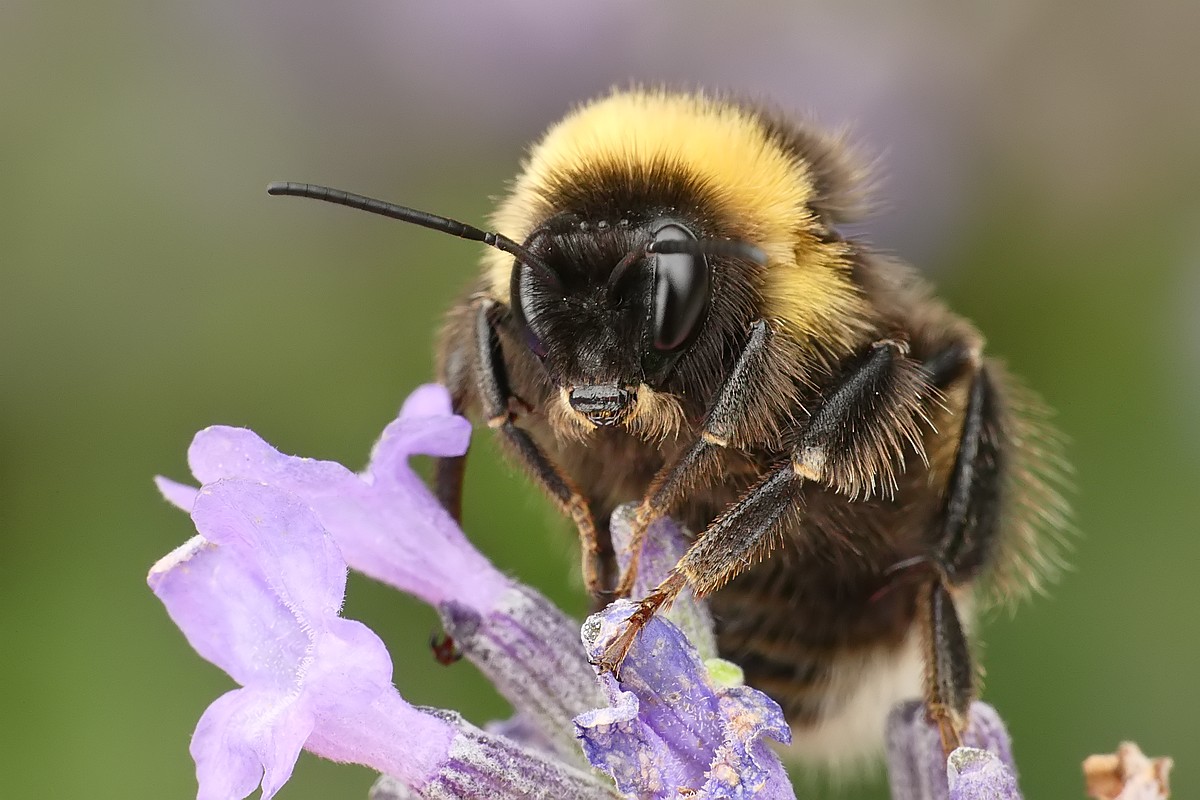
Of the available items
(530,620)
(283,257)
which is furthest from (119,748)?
(530,620)

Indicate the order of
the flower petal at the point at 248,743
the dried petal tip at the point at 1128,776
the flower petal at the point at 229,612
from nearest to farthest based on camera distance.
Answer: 1. the flower petal at the point at 248,743
2. the flower petal at the point at 229,612
3. the dried petal tip at the point at 1128,776

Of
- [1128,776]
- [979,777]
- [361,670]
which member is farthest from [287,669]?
[1128,776]

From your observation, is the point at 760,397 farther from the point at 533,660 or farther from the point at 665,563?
the point at 533,660

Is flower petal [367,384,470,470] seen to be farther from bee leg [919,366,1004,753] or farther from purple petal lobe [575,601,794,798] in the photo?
bee leg [919,366,1004,753]

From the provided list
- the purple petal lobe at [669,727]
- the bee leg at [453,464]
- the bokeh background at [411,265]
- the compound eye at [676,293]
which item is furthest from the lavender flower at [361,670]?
the bokeh background at [411,265]

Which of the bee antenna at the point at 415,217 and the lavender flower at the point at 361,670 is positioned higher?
the bee antenna at the point at 415,217

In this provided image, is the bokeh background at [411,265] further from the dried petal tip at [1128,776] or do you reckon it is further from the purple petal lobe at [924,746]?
the dried petal tip at [1128,776]
